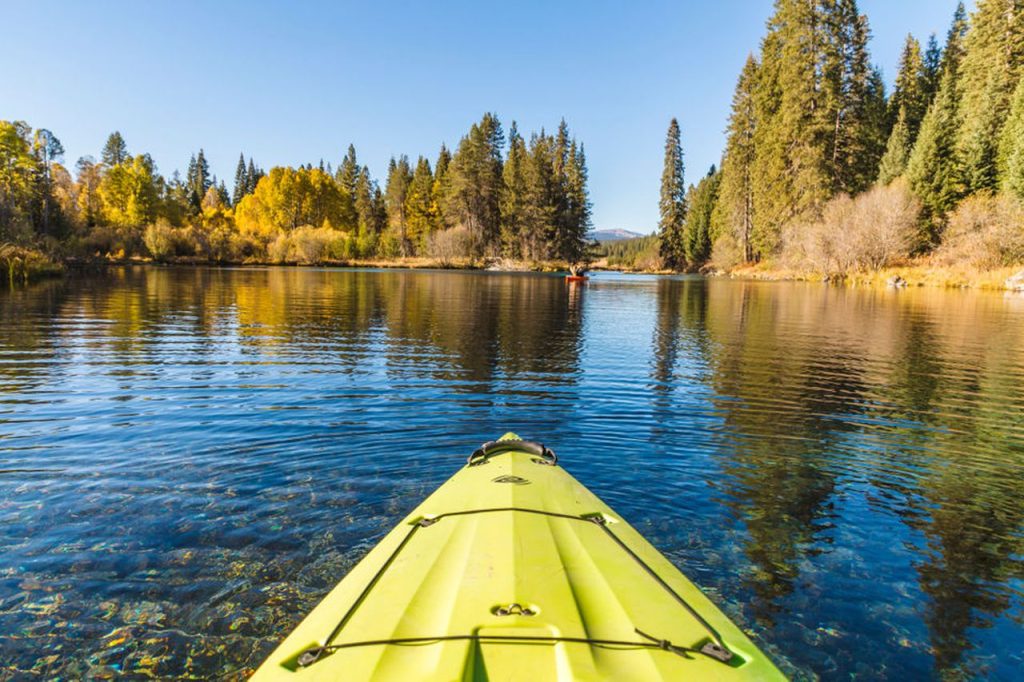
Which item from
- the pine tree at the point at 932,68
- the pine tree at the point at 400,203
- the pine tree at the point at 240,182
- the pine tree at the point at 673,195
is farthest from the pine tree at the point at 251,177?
the pine tree at the point at 932,68

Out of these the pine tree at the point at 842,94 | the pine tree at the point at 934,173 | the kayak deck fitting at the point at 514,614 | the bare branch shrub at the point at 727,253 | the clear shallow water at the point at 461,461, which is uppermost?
the pine tree at the point at 842,94

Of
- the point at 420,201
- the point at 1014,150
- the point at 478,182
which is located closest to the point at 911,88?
the point at 1014,150

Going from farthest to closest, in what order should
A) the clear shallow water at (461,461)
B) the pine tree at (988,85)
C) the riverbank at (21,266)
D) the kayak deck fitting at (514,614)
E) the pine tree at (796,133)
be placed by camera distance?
1. the pine tree at (796,133)
2. the pine tree at (988,85)
3. the riverbank at (21,266)
4. the clear shallow water at (461,461)
5. the kayak deck fitting at (514,614)

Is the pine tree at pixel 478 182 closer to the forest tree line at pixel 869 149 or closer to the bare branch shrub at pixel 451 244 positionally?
the bare branch shrub at pixel 451 244

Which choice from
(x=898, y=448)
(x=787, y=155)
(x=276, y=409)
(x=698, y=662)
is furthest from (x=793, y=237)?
(x=698, y=662)

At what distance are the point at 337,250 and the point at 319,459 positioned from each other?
81.1 meters

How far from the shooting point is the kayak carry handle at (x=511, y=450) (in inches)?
234

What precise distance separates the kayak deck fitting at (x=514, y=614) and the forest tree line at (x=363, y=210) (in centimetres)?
7717

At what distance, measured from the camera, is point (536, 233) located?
286 ft

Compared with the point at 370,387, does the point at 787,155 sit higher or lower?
higher

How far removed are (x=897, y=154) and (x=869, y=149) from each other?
7856 mm

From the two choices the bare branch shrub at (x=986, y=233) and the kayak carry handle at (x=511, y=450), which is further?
the bare branch shrub at (x=986, y=233)

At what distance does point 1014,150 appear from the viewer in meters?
41.9

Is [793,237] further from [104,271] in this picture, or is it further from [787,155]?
[104,271]
